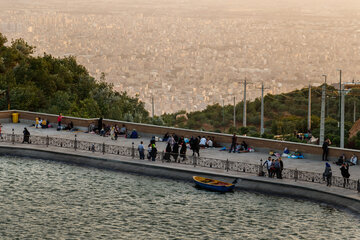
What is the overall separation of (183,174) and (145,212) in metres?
5.99

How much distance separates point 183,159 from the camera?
1448 inches

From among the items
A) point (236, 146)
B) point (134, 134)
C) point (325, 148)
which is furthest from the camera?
point (134, 134)

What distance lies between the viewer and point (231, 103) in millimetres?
141500

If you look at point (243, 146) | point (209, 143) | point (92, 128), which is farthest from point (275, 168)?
point (92, 128)

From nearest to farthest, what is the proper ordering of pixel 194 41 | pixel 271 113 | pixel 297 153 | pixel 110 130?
pixel 297 153
pixel 110 130
pixel 271 113
pixel 194 41

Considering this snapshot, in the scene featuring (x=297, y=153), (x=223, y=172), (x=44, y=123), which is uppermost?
(x=44, y=123)

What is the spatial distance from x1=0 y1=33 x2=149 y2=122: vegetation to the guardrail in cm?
1836

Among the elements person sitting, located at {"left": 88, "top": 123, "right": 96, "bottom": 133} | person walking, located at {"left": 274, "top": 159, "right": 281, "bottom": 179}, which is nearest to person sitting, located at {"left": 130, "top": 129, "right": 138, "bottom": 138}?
person sitting, located at {"left": 88, "top": 123, "right": 96, "bottom": 133}

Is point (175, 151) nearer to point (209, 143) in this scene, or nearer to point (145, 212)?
point (209, 143)

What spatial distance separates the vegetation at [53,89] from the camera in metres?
62.8

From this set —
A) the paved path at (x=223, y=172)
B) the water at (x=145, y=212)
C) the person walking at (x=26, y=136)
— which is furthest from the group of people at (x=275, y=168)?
the person walking at (x=26, y=136)

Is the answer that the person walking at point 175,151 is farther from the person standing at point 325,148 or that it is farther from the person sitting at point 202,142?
the person standing at point 325,148

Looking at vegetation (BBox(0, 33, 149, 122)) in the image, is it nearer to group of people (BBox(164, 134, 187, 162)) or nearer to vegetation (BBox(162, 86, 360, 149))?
vegetation (BBox(162, 86, 360, 149))

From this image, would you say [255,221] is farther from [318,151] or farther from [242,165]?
[318,151]
